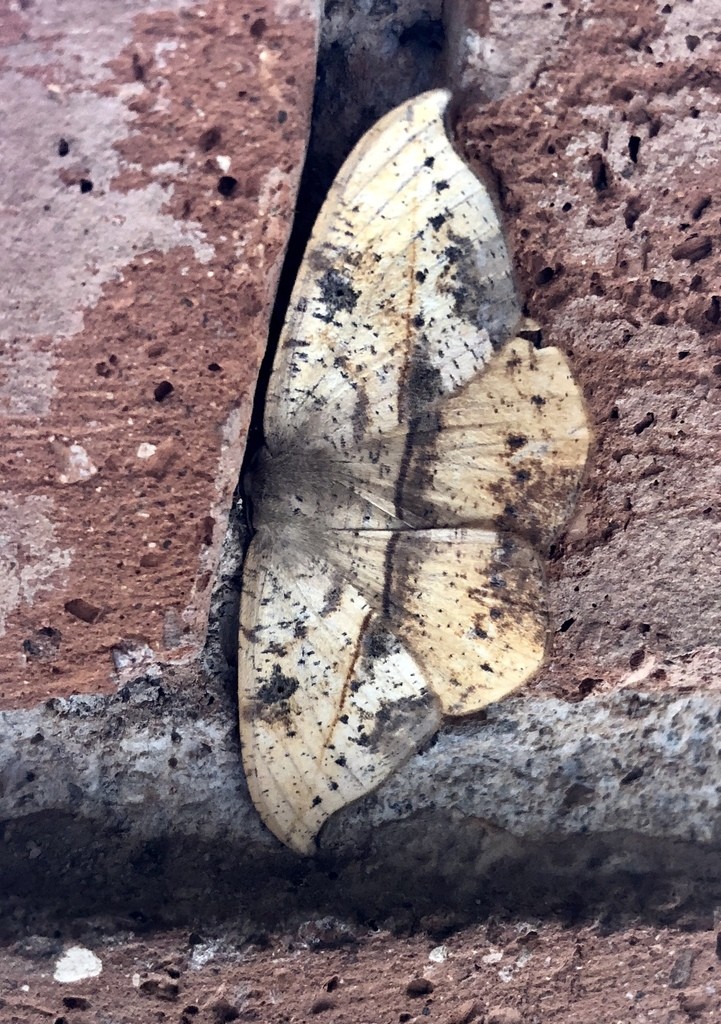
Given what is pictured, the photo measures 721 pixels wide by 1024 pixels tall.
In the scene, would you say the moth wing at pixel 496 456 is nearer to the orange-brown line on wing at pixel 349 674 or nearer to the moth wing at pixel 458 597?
the moth wing at pixel 458 597

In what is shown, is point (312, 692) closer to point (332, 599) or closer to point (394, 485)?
point (332, 599)

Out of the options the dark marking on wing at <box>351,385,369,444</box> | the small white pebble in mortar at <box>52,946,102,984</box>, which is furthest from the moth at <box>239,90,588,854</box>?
the small white pebble in mortar at <box>52,946,102,984</box>

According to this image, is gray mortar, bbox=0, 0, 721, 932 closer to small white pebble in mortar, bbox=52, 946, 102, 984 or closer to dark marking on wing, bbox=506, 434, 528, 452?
small white pebble in mortar, bbox=52, 946, 102, 984

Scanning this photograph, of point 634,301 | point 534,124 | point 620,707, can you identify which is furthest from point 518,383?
point 620,707

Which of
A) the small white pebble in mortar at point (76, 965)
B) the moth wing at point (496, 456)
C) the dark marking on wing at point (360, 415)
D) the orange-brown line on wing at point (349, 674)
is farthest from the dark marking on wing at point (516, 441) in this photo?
the small white pebble in mortar at point (76, 965)

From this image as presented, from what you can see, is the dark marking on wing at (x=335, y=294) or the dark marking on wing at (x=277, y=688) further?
the dark marking on wing at (x=277, y=688)

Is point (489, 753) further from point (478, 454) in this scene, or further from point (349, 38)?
point (349, 38)

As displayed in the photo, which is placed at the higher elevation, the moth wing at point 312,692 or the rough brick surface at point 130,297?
the rough brick surface at point 130,297
